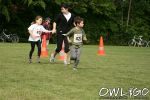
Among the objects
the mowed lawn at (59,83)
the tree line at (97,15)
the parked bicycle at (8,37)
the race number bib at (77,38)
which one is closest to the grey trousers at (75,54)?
the race number bib at (77,38)

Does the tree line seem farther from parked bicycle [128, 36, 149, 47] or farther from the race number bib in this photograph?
the race number bib

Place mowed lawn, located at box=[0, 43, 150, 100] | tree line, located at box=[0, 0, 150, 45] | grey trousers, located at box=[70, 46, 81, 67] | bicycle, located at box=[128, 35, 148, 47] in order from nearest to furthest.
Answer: mowed lawn, located at box=[0, 43, 150, 100] < grey trousers, located at box=[70, 46, 81, 67] < tree line, located at box=[0, 0, 150, 45] < bicycle, located at box=[128, 35, 148, 47]

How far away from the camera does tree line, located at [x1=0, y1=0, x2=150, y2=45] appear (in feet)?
147

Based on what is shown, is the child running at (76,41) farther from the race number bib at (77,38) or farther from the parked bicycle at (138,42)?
the parked bicycle at (138,42)

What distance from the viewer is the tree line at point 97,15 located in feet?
147

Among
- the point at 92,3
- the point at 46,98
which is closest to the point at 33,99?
the point at 46,98

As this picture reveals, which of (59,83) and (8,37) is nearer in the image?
(59,83)

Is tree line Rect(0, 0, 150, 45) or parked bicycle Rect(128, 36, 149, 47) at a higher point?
tree line Rect(0, 0, 150, 45)

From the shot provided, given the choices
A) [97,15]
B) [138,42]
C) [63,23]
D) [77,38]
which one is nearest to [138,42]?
[138,42]

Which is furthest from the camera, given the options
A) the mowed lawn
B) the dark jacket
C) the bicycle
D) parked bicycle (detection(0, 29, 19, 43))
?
the bicycle

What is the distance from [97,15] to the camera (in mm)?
51312

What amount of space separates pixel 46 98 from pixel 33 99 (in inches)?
11.1

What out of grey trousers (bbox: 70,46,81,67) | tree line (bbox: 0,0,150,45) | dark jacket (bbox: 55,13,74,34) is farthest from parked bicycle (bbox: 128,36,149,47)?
grey trousers (bbox: 70,46,81,67)

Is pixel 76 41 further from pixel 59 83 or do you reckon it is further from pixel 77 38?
pixel 59 83
